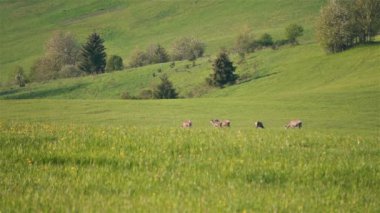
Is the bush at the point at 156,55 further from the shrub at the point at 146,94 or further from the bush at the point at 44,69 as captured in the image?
the shrub at the point at 146,94

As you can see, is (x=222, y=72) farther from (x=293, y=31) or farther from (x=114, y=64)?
(x=114, y=64)

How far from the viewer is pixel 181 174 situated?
9.81 meters

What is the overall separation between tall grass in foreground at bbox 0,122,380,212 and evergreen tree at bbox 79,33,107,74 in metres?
128

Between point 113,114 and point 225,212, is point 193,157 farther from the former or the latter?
point 113,114

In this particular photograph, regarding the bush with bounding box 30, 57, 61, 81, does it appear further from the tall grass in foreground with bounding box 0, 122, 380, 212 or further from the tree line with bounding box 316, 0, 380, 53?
the tall grass in foreground with bounding box 0, 122, 380, 212

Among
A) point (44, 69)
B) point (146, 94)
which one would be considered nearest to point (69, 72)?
point (44, 69)

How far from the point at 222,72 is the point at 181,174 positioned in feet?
302

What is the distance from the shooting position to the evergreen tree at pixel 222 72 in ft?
332

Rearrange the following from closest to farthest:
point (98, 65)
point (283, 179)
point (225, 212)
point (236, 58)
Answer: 1. point (225, 212)
2. point (283, 179)
3. point (236, 58)
4. point (98, 65)

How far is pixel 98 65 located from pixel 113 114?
7996 cm

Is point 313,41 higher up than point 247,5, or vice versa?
point 247,5

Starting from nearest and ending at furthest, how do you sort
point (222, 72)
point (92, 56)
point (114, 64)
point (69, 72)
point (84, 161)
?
point (84, 161), point (222, 72), point (114, 64), point (69, 72), point (92, 56)

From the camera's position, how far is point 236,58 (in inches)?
4685

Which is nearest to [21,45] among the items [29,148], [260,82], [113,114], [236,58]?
[236,58]
